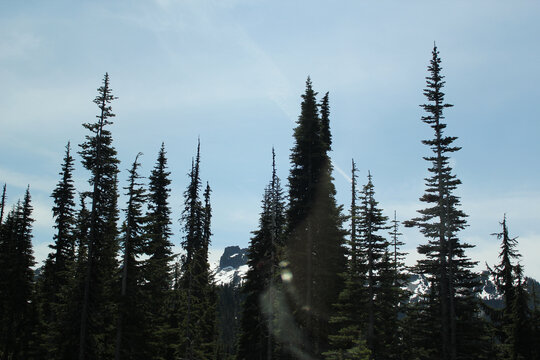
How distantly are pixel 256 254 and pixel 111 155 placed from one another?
15871mm

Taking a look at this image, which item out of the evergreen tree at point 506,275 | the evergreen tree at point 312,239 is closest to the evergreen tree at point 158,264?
the evergreen tree at point 312,239

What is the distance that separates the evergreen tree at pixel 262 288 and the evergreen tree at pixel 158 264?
6.88 m

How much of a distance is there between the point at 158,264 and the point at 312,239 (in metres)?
10.9

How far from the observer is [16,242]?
4134 centimetres

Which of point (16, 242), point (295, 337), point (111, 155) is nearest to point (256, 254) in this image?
point (295, 337)

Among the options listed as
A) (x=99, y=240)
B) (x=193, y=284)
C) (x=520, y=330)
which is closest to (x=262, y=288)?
(x=193, y=284)

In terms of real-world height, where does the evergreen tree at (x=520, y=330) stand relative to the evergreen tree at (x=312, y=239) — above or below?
below

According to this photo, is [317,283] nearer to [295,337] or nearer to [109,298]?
[295,337]

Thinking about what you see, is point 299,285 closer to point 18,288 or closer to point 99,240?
point 99,240

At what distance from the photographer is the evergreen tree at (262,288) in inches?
1241

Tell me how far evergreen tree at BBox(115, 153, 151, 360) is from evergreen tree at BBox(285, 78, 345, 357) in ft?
32.5

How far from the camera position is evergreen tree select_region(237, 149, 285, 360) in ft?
103

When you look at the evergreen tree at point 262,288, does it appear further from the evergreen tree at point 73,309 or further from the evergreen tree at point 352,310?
the evergreen tree at point 73,309

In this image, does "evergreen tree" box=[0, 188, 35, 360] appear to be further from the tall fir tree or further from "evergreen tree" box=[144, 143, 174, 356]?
"evergreen tree" box=[144, 143, 174, 356]
